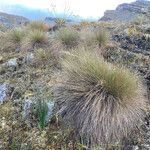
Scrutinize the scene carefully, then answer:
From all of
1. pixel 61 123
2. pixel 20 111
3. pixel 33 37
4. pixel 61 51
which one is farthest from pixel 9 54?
pixel 61 123

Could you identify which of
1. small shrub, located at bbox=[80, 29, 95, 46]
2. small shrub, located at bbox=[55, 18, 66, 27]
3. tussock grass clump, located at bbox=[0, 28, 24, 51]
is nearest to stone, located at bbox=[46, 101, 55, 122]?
small shrub, located at bbox=[80, 29, 95, 46]

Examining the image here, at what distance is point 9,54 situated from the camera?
10062 mm

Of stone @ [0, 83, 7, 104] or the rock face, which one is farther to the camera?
the rock face

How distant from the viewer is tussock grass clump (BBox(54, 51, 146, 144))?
6391mm

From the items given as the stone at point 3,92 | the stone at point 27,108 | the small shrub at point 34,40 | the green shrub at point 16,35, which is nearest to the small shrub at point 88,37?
the small shrub at point 34,40

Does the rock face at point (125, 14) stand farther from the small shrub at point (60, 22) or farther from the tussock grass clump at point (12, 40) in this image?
the tussock grass clump at point (12, 40)

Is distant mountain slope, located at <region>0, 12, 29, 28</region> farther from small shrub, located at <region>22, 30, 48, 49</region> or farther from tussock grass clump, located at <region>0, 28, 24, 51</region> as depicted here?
small shrub, located at <region>22, 30, 48, 49</region>

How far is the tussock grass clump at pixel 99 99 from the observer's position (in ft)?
21.0

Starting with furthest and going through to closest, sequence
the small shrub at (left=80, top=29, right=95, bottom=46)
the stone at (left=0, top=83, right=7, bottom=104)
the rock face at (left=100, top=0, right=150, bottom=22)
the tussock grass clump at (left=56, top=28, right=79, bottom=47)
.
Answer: the rock face at (left=100, top=0, right=150, bottom=22)
the tussock grass clump at (left=56, top=28, right=79, bottom=47)
the small shrub at (left=80, top=29, right=95, bottom=46)
the stone at (left=0, top=83, right=7, bottom=104)

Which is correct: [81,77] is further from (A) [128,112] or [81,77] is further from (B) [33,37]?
(B) [33,37]

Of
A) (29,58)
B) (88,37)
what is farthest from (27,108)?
(88,37)


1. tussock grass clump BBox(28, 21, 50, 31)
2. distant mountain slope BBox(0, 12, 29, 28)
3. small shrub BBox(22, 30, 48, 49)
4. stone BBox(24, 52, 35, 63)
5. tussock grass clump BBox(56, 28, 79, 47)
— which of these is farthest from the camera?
distant mountain slope BBox(0, 12, 29, 28)

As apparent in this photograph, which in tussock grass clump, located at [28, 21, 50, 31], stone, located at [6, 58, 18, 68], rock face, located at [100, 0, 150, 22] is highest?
tussock grass clump, located at [28, 21, 50, 31]

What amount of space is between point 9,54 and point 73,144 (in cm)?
428
